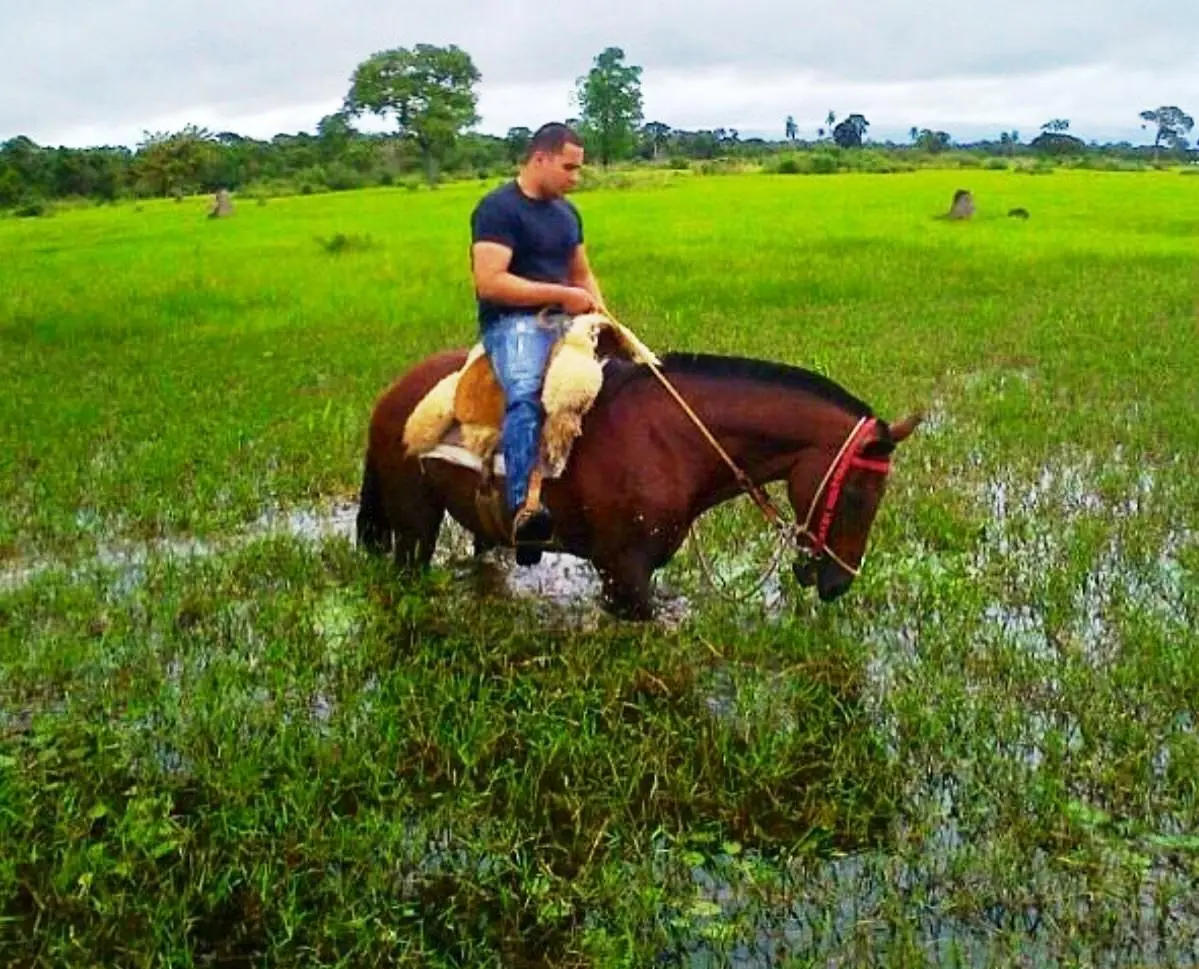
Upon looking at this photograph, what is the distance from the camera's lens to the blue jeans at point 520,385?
17.7ft

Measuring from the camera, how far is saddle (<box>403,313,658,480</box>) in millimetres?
5348

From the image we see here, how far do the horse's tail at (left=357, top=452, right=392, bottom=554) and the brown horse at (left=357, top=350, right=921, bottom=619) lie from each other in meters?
0.89

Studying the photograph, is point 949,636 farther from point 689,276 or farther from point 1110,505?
point 689,276

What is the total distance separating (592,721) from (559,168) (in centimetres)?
220

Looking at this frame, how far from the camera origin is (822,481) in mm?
5223

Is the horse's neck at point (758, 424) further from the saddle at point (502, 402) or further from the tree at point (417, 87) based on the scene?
the tree at point (417, 87)

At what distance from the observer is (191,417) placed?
10.4 metres

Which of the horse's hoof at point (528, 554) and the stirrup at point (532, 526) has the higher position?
the stirrup at point (532, 526)

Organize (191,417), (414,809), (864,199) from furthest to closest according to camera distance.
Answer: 1. (864,199)
2. (191,417)
3. (414,809)

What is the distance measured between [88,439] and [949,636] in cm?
660

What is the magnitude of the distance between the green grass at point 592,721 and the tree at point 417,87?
224 feet

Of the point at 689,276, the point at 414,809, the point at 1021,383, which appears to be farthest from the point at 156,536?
the point at 689,276

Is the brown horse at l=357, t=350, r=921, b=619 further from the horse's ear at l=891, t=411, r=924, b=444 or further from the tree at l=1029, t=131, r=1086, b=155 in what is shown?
the tree at l=1029, t=131, r=1086, b=155

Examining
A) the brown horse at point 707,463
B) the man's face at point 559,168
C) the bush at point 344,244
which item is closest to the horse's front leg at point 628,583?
the brown horse at point 707,463
